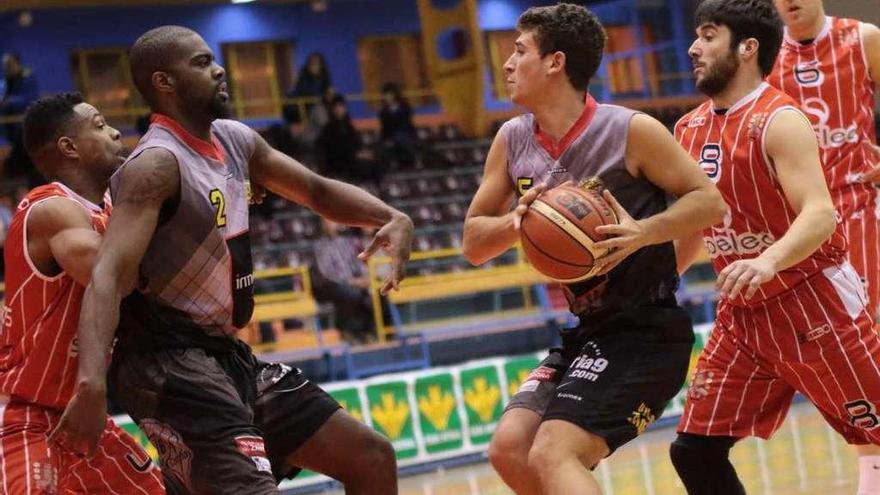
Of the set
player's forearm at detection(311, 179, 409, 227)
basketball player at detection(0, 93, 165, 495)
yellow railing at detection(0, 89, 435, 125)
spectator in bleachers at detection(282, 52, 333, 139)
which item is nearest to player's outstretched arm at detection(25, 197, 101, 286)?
basketball player at detection(0, 93, 165, 495)

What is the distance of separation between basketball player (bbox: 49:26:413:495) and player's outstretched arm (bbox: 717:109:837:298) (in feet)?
3.95

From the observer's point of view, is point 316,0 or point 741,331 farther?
point 316,0

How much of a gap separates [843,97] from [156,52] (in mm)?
3397

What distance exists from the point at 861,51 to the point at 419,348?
334 inches

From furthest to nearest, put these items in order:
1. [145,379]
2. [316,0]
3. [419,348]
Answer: [316,0] → [419,348] → [145,379]

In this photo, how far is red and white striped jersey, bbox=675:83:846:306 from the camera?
16.7ft

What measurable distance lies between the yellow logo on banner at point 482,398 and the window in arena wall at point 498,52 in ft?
54.4

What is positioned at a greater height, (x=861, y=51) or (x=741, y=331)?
(x=861, y=51)

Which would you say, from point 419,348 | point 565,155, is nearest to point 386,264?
point 419,348

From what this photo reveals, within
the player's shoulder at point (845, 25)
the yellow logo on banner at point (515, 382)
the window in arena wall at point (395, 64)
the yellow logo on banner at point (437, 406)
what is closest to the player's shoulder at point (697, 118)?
the player's shoulder at point (845, 25)

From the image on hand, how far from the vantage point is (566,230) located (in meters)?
4.27

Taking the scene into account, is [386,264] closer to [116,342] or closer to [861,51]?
[861,51]

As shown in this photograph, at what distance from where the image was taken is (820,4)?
631 centimetres

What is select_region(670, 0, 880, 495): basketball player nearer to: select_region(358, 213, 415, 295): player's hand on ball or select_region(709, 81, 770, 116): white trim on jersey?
select_region(709, 81, 770, 116): white trim on jersey
